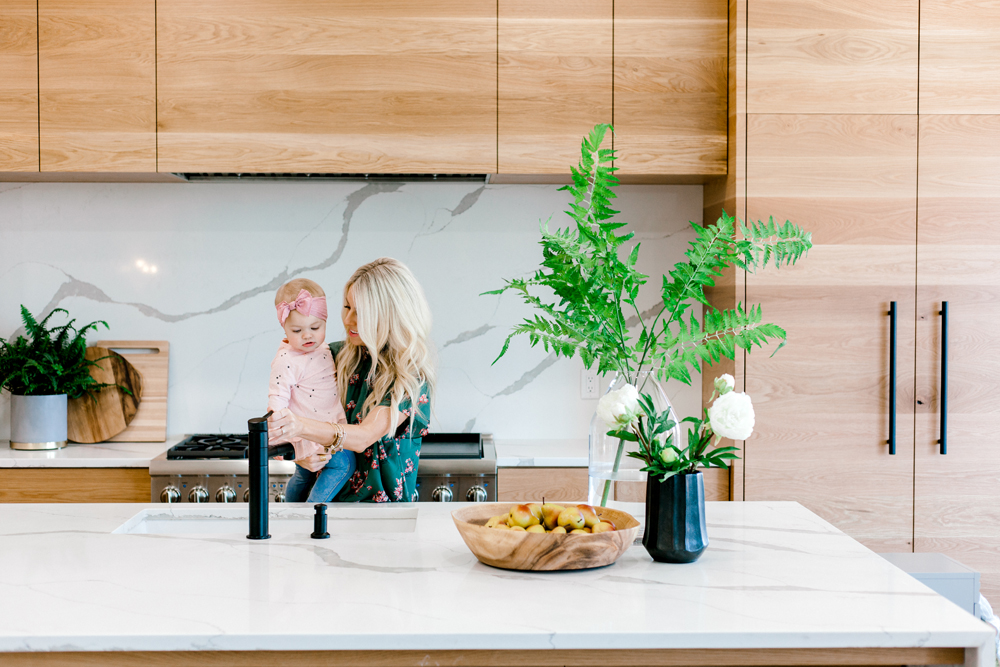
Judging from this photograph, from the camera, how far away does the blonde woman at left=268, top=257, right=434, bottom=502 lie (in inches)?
78.6

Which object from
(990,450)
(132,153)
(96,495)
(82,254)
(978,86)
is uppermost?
(978,86)

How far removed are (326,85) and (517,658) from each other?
2086 mm

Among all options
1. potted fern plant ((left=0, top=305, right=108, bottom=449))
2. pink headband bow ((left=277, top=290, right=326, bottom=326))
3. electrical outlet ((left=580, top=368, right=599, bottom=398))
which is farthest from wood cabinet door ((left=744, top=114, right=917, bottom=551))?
potted fern plant ((left=0, top=305, right=108, bottom=449))

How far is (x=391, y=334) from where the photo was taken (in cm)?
203

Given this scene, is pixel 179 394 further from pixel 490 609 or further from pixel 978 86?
pixel 978 86

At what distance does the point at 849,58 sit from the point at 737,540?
1.81 metres

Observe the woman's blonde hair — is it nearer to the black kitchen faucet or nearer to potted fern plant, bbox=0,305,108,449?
the black kitchen faucet

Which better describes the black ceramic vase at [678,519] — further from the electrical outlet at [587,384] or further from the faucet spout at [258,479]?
the electrical outlet at [587,384]

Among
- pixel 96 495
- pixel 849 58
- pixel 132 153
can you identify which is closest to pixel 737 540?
pixel 849 58

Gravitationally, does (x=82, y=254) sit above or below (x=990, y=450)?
above

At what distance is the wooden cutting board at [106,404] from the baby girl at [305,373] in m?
1.13

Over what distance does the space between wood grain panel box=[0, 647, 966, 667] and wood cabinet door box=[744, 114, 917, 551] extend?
1536 millimetres

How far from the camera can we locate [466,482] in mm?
2582

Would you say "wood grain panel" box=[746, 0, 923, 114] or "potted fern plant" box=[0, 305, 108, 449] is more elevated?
"wood grain panel" box=[746, 0, 923, 114]
